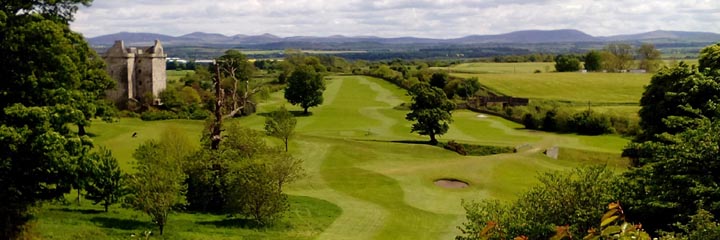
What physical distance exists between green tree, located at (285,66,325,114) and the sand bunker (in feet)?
147

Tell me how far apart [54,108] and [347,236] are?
13.6 m

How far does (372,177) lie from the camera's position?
4306cm

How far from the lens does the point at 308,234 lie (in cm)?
2909

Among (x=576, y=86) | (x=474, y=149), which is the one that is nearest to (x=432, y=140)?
(x=474, y=149)

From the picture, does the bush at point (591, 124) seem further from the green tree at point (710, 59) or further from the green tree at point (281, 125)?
the green tree at point (281, 125)

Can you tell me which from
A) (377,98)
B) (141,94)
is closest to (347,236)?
(141,94)

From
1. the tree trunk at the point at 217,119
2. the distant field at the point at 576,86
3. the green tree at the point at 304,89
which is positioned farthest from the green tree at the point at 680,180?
the distant field at the point at 576,86

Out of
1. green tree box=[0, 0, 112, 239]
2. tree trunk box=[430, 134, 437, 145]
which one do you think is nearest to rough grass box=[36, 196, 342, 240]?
green tree box=[0, 0, 112, 239]

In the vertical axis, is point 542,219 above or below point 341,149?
above

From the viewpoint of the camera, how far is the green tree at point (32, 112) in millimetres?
21094

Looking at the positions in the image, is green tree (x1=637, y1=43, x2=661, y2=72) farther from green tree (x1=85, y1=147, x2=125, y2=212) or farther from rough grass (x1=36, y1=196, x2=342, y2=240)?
green tree (x1=85, y1=147, x2=125, y2=212)

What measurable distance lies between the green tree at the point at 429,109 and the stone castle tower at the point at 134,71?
36506mm

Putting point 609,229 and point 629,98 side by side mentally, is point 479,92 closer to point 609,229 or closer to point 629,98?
point 629,98

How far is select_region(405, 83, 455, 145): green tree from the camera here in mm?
58344
